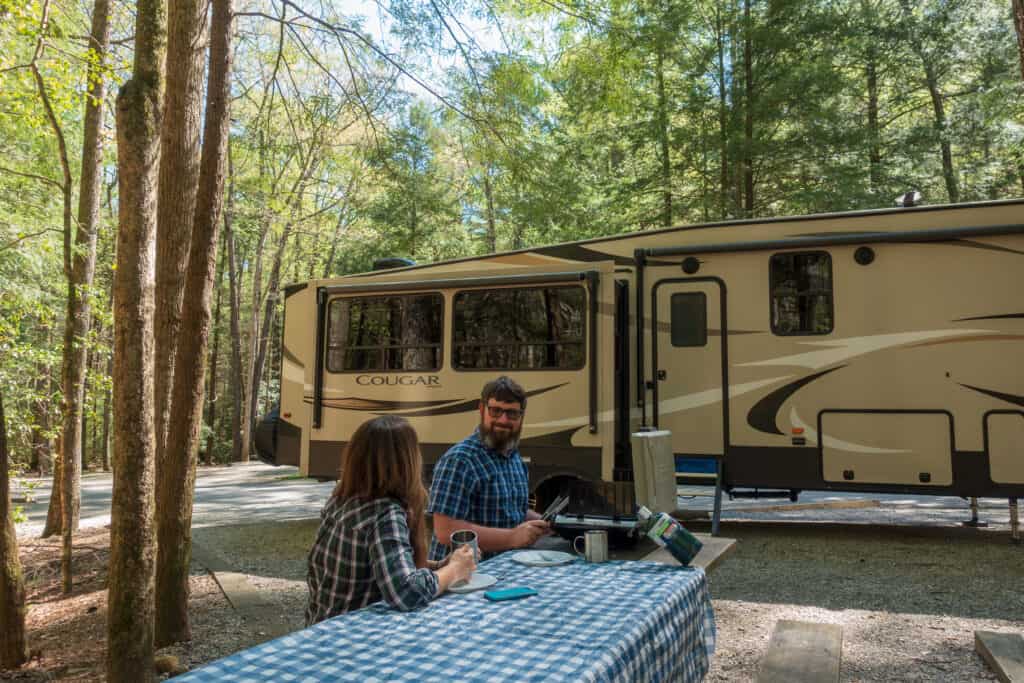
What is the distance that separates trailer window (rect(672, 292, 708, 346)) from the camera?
22.8 ft

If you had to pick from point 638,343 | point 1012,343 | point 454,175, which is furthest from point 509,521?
point 454,175

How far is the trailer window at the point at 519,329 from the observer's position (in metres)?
6.96

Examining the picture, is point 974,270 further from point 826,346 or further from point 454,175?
point 454,175

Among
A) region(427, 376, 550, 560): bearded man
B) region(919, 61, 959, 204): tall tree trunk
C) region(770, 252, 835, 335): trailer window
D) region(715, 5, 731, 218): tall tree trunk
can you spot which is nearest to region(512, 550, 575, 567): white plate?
region(427, 376, 550, 560): bearded man

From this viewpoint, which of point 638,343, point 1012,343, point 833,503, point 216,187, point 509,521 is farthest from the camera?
point 833,503

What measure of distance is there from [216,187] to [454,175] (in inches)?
179

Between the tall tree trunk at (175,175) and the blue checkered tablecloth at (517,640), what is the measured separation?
321 centimetres

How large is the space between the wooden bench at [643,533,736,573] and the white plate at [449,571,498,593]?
91 cm

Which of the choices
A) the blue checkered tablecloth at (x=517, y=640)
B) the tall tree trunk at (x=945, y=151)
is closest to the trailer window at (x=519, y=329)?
the blue checkered tablecloth at (x=517, y=640)

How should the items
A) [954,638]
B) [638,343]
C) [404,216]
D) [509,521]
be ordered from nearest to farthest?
[509,521] < [954,638] < [638,343] < [404,216]

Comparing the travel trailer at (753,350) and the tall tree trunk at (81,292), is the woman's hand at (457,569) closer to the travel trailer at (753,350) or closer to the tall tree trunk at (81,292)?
the travel trailer at (753,350)

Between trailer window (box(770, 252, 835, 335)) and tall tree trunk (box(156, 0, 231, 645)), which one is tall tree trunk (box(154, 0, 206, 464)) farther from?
trailer window (box(770, 252, 835, 335))

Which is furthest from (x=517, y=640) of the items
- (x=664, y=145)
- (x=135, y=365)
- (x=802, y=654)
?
(x=664, y=145)

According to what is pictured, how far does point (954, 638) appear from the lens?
4180 millimetres
